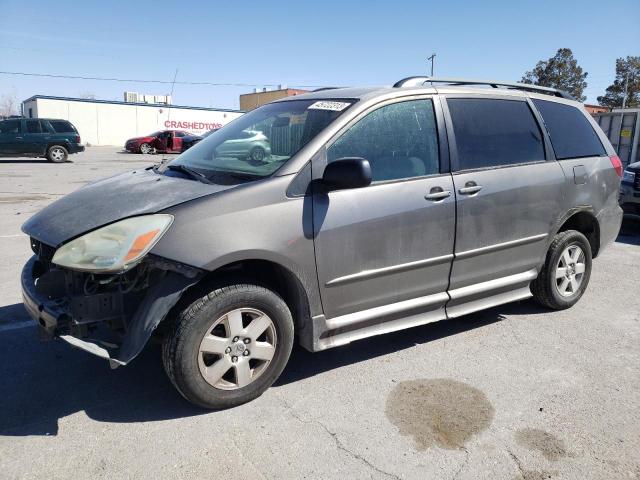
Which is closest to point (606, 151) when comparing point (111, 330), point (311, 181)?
point (311, 181)

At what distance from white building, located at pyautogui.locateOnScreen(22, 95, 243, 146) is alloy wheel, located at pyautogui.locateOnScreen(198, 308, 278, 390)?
3905 centimetres

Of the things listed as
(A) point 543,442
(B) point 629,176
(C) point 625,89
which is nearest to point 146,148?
(B) point 629,176

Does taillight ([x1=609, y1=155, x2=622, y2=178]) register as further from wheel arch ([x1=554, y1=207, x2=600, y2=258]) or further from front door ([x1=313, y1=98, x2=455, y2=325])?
front door ([x1=313, y1=98, x2=455, y2=325])

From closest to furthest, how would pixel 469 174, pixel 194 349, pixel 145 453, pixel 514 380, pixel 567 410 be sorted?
1. pixel 145 453
2. pixel 194 349
3. pixel 567 410
4. pixel 514 380
5. pixel 469 174

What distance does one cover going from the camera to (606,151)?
496 cm

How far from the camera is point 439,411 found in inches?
122

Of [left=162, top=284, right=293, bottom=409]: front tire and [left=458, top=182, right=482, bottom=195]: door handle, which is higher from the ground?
[left=458, top=182, right=482, bottom=195]: door handle

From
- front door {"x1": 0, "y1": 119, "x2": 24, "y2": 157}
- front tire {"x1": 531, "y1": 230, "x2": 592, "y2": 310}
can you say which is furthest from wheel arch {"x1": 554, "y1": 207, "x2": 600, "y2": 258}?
front door {"x1": 0, "y1": 119, "x2": 24, "y2": 157}

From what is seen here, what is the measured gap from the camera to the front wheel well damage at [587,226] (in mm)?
4750

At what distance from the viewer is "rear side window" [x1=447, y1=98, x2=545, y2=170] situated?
387cm

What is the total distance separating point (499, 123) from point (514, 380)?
76.2 inches

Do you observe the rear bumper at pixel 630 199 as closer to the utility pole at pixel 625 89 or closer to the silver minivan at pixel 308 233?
the silver minivan at pixel 308 233

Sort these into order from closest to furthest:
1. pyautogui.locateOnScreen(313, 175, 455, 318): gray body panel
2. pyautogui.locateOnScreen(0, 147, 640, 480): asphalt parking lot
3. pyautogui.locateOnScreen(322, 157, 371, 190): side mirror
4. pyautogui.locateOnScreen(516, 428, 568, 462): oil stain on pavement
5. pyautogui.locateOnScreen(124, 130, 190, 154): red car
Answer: pyautogui.locateOnScreen(0, 147, 640, 480): asphalt parking lot < pyautogui.locateOnScreen(516, 428, 568, 462): oil stain on pavement < pyautogui.locateOnScreen(322, 157, 371, 190): side mirror < pyautogui.locateOnScreen(313, 175, 455, 318): gray body panel < pyautogui.locateOnScreen(124, 130, 190, 154): red car

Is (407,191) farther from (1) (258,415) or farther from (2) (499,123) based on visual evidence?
(1) (258,415)
